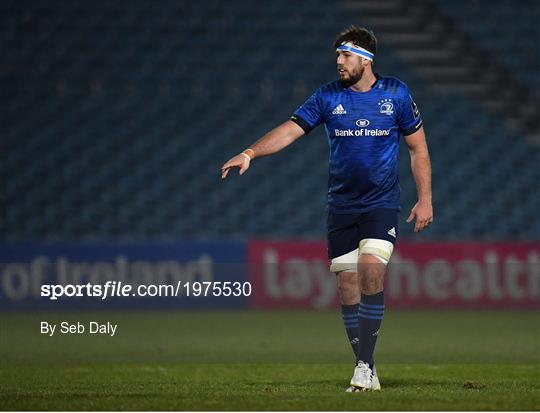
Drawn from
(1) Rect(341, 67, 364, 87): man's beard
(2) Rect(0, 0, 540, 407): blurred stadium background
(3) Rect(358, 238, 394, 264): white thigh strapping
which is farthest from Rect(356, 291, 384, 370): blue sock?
(2) Rect(0, 0, 540, 407): blurred stadium background

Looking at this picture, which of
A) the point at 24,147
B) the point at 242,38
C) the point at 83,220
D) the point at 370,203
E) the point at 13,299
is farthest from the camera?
the point at 242,38

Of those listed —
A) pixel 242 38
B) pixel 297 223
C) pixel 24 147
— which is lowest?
pixel 297 223

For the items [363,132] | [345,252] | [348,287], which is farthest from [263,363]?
[363,132]

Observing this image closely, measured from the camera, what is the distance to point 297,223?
18.2 m

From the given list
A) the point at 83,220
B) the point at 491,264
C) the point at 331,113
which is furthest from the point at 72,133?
the point at 331,113

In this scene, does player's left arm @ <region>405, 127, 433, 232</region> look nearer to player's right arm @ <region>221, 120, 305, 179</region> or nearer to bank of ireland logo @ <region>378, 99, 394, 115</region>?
bank of ireland logo @ <region>378, 99, 394, 115</region>

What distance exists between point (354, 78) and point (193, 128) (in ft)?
42.3

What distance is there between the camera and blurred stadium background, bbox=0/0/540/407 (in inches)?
628

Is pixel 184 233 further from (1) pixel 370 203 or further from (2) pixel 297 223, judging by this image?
(1) pixel 370 203

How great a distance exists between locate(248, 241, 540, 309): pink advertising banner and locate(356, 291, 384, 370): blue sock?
872 centimetres

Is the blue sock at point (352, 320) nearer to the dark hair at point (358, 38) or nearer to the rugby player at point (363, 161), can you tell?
the rugby player at point (363, 161)

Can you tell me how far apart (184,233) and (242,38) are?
16.4 feet

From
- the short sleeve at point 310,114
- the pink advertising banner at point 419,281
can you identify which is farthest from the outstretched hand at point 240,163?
the pink advertising banner at point 419,281

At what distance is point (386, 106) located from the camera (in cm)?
703
